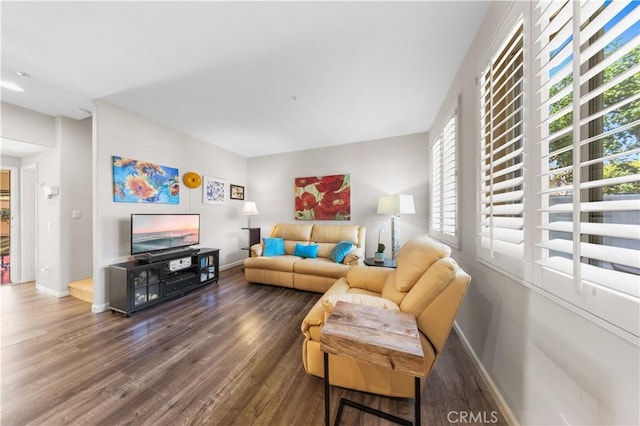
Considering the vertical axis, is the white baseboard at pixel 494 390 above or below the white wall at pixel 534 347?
below

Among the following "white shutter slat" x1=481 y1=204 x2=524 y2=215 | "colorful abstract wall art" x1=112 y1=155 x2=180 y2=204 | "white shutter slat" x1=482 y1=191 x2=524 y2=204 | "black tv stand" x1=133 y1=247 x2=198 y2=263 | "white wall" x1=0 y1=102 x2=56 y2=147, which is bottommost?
"black tv stand" x1=133 y1=247 x2=198 y2=263

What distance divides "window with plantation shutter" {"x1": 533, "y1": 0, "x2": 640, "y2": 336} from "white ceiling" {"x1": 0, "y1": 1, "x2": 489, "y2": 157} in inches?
37.7

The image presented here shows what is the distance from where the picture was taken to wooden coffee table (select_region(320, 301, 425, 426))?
0.94 meters

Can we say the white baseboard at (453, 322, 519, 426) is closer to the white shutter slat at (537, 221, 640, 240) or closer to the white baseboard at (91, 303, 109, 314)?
the white shutter slat at (537, 221, 640, 240)

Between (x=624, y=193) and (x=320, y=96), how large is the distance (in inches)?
96.4

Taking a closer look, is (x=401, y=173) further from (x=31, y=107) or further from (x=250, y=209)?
(x=31, y=107)

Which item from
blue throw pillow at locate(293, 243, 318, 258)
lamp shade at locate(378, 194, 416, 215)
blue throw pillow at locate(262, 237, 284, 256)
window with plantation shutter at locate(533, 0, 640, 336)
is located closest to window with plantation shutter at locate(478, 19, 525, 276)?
window with plantation shutter at locate(533, 0, 640, 336)

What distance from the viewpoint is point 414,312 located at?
1293mm

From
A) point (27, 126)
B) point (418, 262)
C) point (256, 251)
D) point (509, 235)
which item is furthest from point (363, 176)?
point (27, 126)

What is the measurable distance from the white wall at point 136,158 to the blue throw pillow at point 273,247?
1.21 m

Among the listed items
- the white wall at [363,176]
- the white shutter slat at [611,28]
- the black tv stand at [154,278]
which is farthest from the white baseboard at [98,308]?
the white shutter slat at [611,28]

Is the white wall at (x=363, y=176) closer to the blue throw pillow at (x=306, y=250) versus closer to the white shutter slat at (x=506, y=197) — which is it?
the blue throw pillow at (x=306, y=250)

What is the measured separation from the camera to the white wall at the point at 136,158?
2.54 m

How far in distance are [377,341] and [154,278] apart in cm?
297
